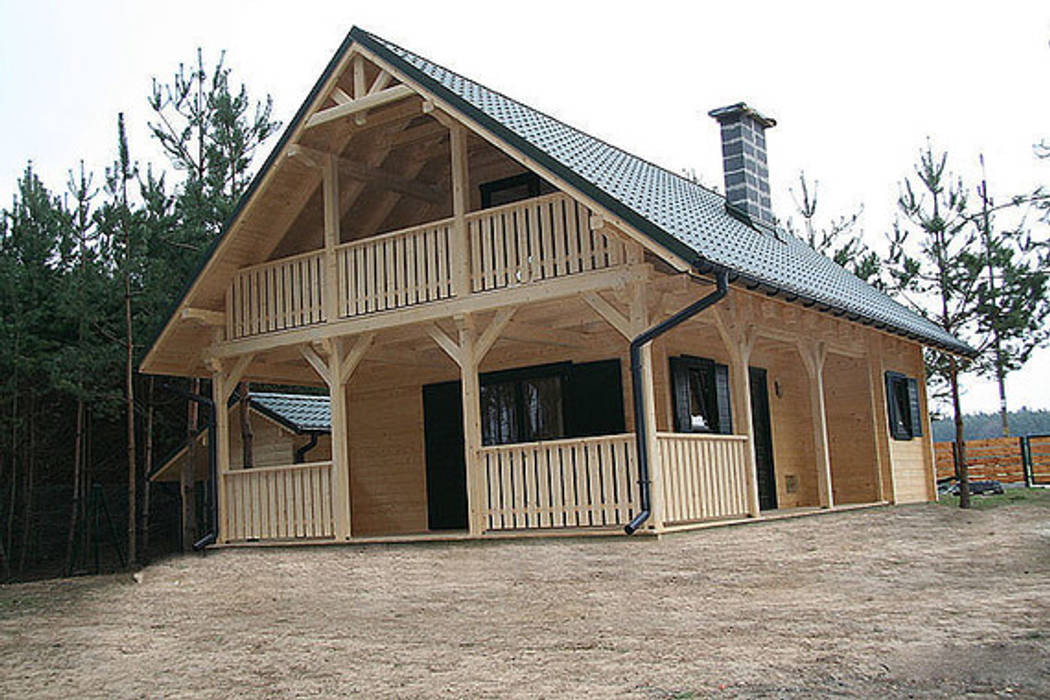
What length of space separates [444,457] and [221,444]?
318 centimetres

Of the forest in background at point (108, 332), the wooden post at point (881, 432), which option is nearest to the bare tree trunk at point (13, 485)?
the forest in background at point (108, 332)

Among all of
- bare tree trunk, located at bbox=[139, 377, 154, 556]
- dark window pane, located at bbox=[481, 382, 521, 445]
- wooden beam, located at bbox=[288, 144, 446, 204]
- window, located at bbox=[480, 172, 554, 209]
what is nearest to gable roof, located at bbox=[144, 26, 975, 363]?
wooden beam, located at bbox=[288, 144, 446, 204]

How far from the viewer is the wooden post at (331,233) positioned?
48.3 feet

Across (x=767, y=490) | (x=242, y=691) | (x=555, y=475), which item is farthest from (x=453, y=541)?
(x=767, y=490)

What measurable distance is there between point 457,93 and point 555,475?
4.42 metres

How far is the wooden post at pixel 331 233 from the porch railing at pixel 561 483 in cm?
321

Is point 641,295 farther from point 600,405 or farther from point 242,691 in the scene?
point 242,691

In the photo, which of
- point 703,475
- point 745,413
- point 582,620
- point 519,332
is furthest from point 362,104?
point 582,620

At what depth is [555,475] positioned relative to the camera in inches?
484

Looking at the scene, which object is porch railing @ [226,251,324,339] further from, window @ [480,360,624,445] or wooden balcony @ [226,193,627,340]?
window @ [480,360,624,445]

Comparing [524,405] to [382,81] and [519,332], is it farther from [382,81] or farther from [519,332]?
[382,81]

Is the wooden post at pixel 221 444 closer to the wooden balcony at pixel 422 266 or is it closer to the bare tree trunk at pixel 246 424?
the wooden balcony at pixel 422 266

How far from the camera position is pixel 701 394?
15.7m

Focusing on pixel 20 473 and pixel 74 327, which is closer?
pixel 74 327
